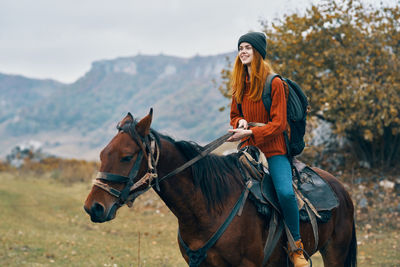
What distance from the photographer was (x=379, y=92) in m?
11.3

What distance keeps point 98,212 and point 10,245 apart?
24.8 ft

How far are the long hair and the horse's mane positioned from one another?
0.70 metres

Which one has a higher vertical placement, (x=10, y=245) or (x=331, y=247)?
(x=331, y=247)

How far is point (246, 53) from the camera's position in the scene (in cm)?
364

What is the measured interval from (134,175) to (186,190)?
1.74 feet

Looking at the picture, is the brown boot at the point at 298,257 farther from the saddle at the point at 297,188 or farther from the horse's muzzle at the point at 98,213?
the horse's muzzle at the point at 98,213

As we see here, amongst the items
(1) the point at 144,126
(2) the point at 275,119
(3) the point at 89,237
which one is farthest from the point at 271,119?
(3) the point at 89,237

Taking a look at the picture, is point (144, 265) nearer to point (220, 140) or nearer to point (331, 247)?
point (331, 247)

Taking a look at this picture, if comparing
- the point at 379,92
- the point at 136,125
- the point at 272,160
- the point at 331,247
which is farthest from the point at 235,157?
the point at 379,92

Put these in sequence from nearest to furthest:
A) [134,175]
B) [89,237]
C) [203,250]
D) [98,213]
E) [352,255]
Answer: [98,213], [134,175], [203,250], [352,255], [89,237]

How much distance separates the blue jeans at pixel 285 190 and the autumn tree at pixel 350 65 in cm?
862

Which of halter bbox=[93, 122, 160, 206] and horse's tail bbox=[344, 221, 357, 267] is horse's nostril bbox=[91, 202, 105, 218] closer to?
halter bbox=[93, 122, 160, 206]

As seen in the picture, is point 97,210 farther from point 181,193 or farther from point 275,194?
point 275,194

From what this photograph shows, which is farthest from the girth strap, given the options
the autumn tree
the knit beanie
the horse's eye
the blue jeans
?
the autumn tree
